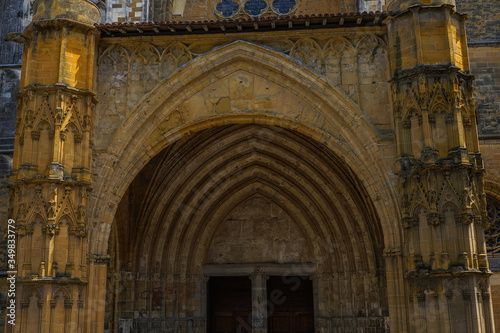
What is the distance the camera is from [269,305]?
13383mm

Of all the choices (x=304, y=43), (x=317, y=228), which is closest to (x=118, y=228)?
(x=317, y=228)

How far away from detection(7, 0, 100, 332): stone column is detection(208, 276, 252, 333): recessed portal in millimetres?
4658

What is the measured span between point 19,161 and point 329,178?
624 centimetres

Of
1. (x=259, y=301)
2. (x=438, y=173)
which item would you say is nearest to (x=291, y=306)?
(x=259, y=301)

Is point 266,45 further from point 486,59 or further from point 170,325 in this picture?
point 486,59

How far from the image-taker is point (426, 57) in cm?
914

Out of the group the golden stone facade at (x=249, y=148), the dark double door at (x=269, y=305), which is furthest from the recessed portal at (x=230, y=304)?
the golden stone facade at (x=249, y=148)

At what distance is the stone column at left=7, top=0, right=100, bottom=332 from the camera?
866 centimetres

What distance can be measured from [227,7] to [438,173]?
7.46m

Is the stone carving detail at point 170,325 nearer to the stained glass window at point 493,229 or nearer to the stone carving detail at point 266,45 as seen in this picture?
the stone carving detail at point 266,45

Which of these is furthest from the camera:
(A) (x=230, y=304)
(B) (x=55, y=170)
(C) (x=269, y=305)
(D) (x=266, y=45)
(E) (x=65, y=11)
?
(A) (x=230, y=304)

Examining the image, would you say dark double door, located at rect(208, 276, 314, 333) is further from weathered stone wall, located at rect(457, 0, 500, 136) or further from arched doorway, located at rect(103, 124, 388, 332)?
weathered stone wall, located at rect(457, 0, 500, 136)

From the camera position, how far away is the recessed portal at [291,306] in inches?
527

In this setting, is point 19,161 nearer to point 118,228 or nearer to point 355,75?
point 118,228
